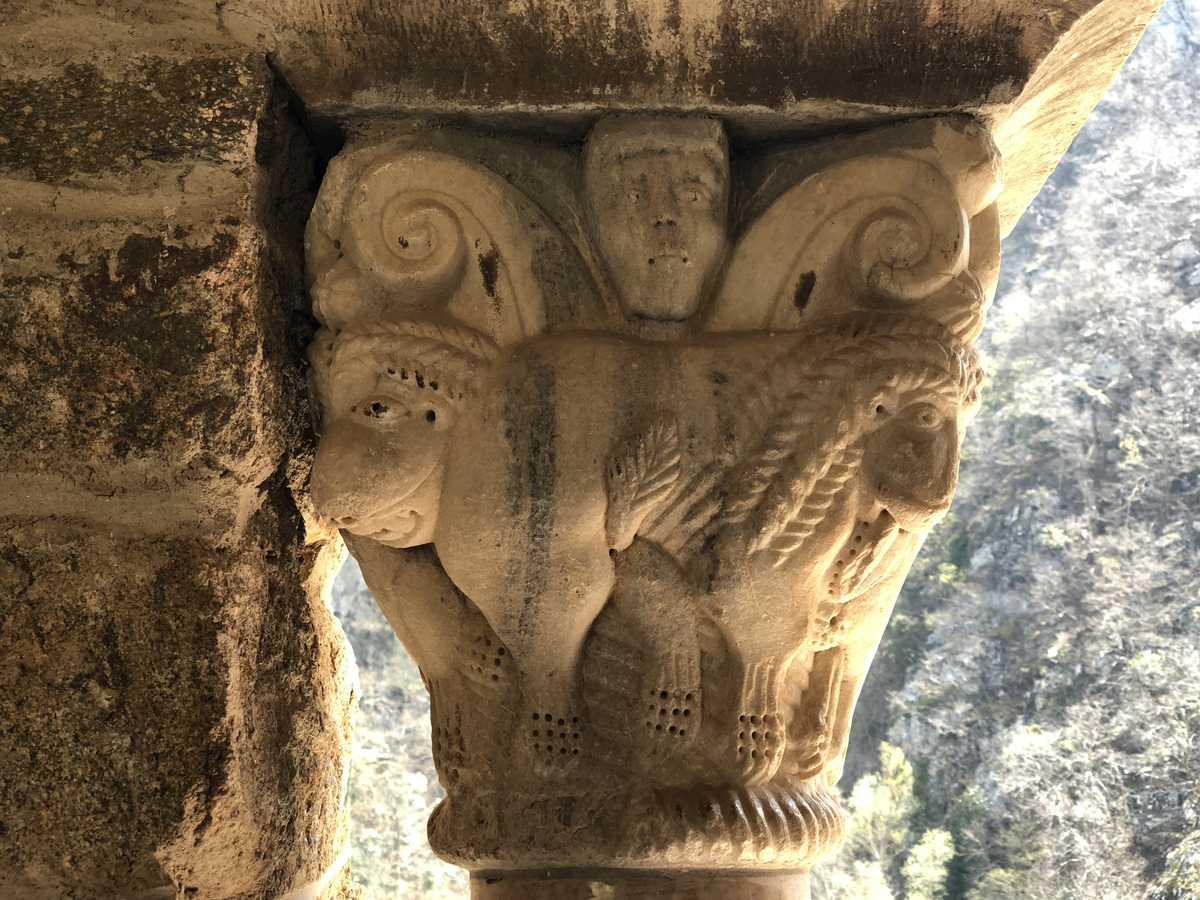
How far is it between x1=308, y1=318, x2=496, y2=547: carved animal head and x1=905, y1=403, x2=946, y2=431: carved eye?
0.44 meters

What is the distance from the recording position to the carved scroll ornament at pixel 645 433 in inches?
40.3

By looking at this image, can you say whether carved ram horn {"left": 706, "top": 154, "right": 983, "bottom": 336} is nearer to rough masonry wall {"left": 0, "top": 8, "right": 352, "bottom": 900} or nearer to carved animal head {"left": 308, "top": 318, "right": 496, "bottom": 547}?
carved animal head {"left": 308, "top": 318, "right": 496, "bottom": 547}

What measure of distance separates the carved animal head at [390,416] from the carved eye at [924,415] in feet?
1.43

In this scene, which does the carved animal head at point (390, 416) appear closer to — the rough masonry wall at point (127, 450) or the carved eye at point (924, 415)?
the rough masonry wall at point (127, 450)

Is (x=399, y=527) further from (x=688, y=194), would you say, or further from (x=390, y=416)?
(x=688, y=194)

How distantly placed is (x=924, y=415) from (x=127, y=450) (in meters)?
0.77

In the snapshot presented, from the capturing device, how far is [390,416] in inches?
40.4

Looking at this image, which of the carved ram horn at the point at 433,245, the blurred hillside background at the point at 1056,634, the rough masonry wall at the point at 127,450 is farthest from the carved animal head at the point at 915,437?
the blurred hillside background at the point at 1056,634

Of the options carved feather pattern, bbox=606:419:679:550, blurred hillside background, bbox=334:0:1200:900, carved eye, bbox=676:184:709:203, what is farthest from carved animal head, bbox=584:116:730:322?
blurred hillside background, bbox=334:0:1200:900

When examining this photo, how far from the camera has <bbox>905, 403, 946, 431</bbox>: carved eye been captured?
102 centimetres

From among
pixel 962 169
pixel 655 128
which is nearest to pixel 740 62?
pixel 655 128

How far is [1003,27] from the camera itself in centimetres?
102

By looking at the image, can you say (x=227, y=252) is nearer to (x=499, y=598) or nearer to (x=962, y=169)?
(x=499, y=598)

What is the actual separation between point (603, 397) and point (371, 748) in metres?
4.17
